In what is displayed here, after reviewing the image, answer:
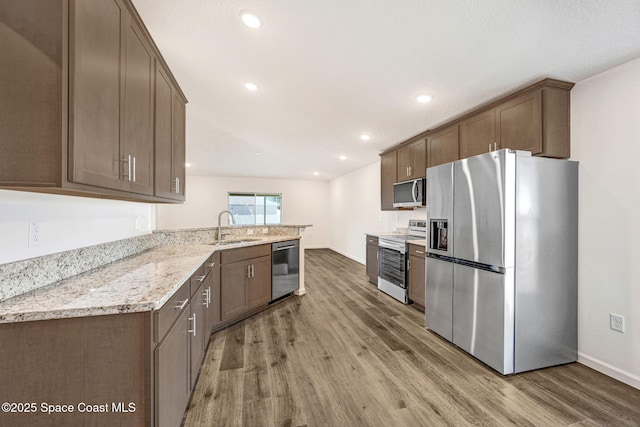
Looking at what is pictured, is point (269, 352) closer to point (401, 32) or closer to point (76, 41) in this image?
point (76, 41)

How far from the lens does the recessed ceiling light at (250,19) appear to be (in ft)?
5.06

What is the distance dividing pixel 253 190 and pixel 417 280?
6.68 metres

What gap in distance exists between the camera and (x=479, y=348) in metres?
2.25

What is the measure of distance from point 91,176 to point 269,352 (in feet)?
6.54

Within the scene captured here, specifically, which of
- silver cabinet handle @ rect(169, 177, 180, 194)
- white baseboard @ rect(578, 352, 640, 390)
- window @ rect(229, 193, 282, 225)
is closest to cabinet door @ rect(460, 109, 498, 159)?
white baseboard @ rect(578, 352, 640, 390)

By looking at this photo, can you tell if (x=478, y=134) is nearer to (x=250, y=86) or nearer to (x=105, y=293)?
(x=250, y=86)

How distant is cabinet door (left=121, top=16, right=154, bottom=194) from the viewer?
4.77ft

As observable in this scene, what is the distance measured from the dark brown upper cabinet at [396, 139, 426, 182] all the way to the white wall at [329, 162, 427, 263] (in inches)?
25.5

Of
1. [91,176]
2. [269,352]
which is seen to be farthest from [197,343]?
[91,176]

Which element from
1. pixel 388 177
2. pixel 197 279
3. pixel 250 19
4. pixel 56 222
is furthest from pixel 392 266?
pixel 56 222

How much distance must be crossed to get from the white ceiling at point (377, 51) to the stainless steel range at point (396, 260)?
1.65 metres

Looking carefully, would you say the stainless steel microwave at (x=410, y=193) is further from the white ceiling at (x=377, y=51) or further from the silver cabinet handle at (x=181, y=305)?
the silver cabinet handle at (x=181, y=305)

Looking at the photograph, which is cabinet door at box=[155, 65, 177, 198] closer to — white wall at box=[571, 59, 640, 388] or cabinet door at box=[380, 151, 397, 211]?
cabinet door at box=[380, 151, 397, 211]

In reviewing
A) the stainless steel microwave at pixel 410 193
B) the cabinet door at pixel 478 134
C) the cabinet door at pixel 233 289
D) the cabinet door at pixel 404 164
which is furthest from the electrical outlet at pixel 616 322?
the cabinet door at pixel 233 289
